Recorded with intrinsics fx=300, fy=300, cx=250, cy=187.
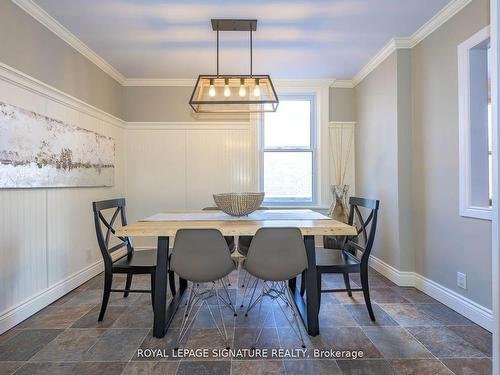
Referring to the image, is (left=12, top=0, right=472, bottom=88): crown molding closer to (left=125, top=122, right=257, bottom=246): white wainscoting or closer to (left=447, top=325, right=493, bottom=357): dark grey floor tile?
(left=125, top=122, right=257, bottom=246): white wainscoting

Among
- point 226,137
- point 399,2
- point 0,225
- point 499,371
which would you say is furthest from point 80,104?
point 499,371

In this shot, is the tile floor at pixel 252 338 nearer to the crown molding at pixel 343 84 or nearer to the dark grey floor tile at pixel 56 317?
the dark grey floor tile at pixel 56 317

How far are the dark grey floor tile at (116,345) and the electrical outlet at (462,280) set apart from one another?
2.50 meters

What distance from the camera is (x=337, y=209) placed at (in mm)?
3863

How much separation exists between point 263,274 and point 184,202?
99.9 inches

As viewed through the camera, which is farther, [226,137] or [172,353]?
[226,137]

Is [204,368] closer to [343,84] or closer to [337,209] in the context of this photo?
[337,209]

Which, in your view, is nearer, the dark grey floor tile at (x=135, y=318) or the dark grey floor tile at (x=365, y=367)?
the dark grey floor tile at (x=365, y=367)

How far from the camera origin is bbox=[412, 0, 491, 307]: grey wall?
89.8 inches

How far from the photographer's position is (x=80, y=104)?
3.13 metres

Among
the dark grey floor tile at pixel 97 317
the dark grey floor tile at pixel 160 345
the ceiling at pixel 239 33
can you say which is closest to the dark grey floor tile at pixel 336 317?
the dark grey floor tile at pixel 160 345

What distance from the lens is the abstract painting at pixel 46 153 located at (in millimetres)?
2186

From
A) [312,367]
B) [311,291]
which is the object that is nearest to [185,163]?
[311,291]

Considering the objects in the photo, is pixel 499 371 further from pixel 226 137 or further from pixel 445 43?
pixel 226 137
